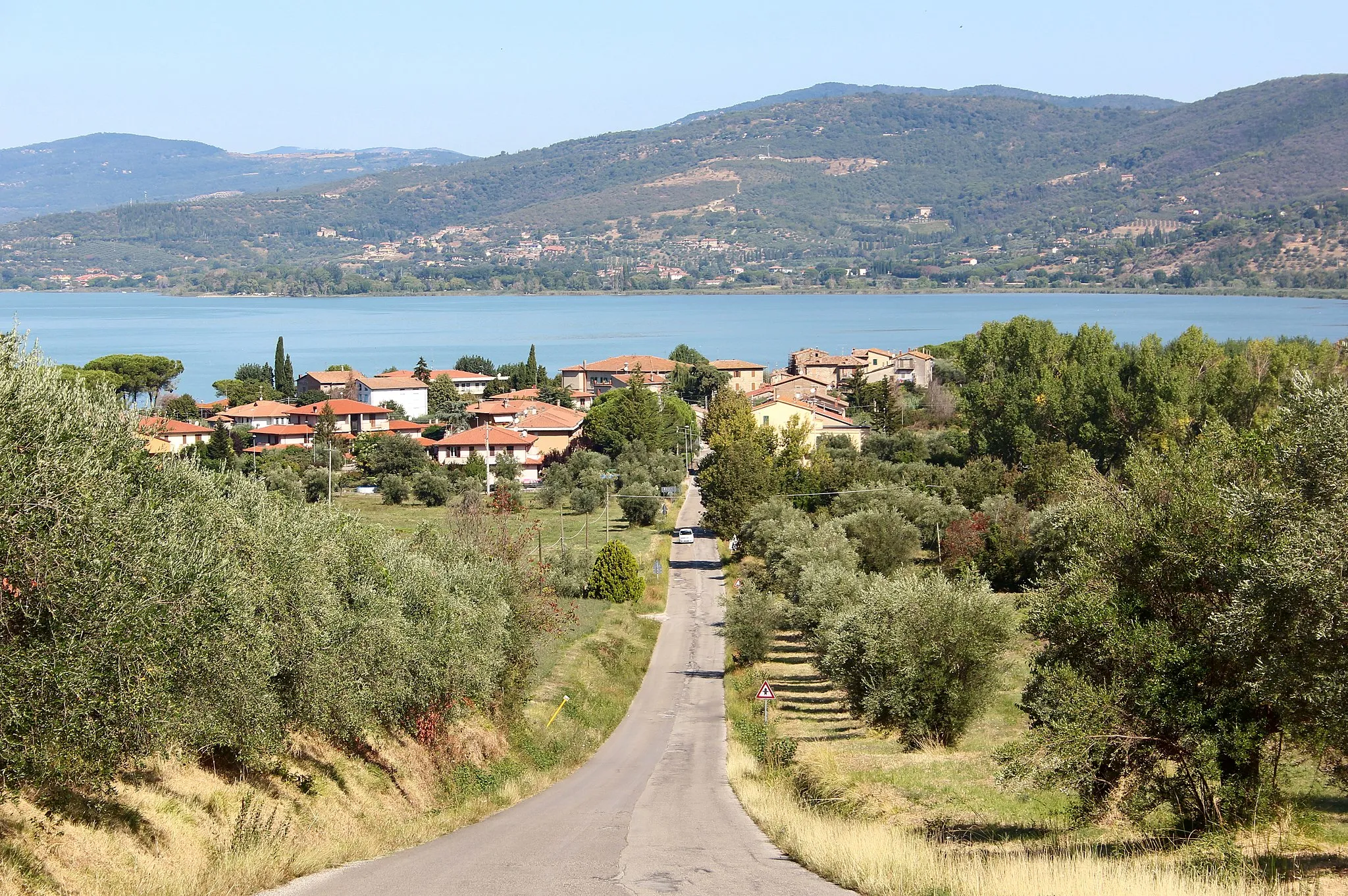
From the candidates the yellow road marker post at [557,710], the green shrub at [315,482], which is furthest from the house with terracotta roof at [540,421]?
the yellow road marker post at [557,710]

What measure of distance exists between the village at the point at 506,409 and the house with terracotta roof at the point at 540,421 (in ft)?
0.26

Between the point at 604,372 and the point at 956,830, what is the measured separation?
88.2 meters

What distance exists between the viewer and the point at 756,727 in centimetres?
2400

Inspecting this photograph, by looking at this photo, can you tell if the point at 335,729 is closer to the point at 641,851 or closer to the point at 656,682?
the point at 641,851

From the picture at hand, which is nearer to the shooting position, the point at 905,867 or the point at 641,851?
the point at 905,867

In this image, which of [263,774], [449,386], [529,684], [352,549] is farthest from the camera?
[449,386]

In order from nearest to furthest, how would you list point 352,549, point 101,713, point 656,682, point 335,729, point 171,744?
point 101,713 → point 171,744 → point 335,729 → point 352,549 → point 656,682

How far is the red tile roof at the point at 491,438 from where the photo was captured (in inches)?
2640

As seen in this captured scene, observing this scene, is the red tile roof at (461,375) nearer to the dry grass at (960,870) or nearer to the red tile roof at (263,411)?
the red tile roof at (263,411)

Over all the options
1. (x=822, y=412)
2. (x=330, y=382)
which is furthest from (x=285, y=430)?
(x=822, y=412)

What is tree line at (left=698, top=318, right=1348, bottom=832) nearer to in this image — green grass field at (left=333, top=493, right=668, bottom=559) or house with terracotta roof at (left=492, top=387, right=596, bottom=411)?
green grass field at (left=333, top=493, right=668, bottom=559)

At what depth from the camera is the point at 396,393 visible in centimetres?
8556

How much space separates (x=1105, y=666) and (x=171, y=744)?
9.00 m

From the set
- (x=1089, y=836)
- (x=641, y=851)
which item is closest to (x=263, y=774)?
(x=641, y=851)
